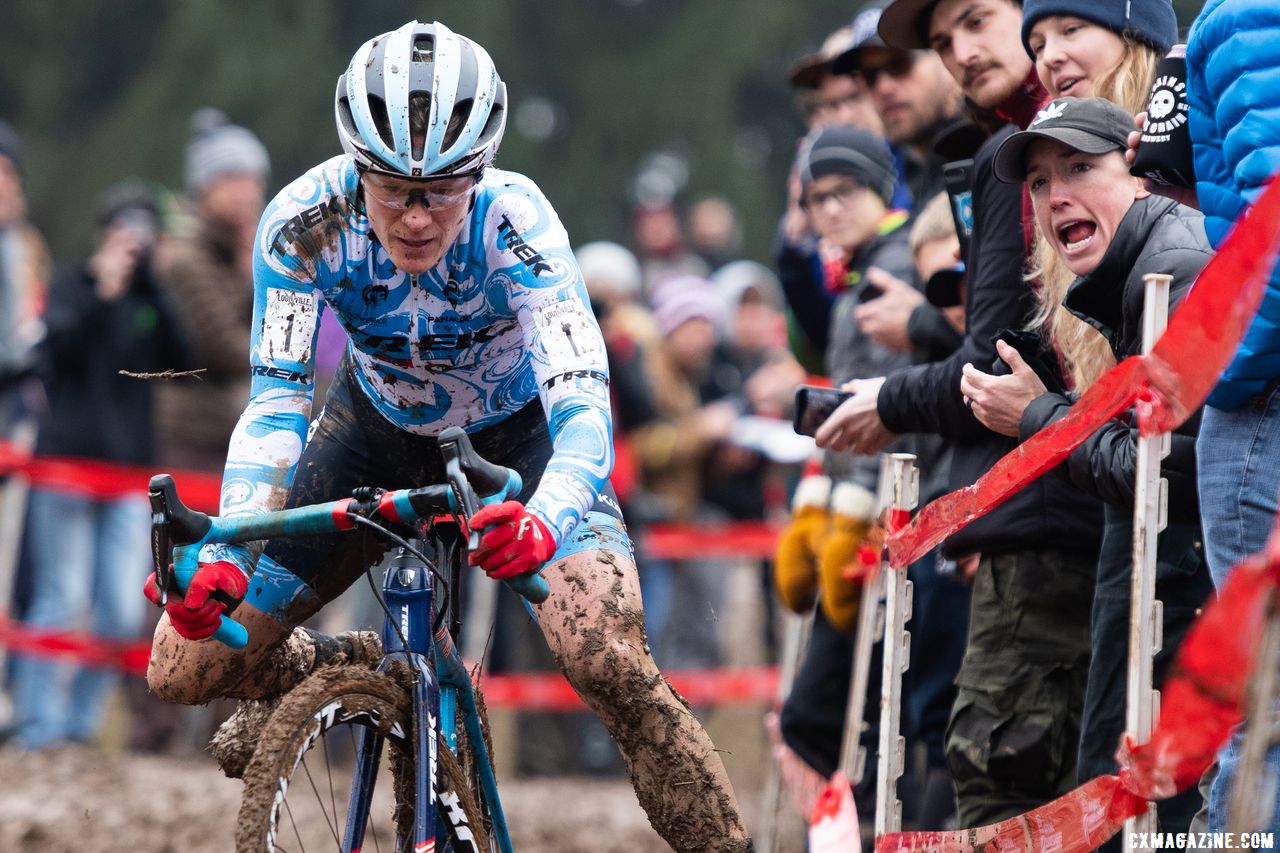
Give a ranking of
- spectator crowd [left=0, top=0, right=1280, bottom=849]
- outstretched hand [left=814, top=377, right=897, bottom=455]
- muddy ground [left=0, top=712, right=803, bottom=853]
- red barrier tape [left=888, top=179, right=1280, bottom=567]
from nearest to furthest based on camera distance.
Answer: red barrier tape [left=888, top=179, right=1280, bottom=567], spectator crowd [left=0, top=0, right=1280, bottom=849], outstretched hand [left=814, top=377, right=897, bottom=455], muddy ground [left=0, top=712, right=803, bottom=853]

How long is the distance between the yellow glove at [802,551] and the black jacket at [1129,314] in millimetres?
2518

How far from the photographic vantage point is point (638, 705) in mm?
4902

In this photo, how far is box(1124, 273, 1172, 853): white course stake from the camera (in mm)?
4410

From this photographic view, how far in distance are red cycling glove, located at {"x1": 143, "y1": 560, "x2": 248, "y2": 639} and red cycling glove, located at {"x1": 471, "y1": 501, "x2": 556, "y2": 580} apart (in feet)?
2.24

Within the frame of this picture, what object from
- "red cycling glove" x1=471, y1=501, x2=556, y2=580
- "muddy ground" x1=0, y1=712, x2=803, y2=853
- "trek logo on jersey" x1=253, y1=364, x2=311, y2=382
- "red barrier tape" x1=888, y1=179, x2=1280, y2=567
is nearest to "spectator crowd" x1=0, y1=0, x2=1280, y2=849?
"red barrier tape" x1=888, y1=179, x2=1280, y2=567

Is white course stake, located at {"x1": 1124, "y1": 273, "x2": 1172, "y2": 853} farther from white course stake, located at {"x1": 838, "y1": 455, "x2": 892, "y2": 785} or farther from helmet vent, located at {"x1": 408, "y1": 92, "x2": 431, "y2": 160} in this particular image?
helmet vent, located at {"x1": 408, "y1": 92, "x2": 431, "y2": 160}

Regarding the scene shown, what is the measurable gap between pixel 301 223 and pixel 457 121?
0.59 m

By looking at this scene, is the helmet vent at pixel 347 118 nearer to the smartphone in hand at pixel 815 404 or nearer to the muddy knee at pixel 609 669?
the muddy knee at pixel 609 669

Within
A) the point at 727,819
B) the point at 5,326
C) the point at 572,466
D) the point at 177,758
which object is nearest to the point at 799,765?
the point at 727,819

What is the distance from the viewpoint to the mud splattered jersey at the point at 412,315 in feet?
16.2

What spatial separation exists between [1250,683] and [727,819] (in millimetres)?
1748

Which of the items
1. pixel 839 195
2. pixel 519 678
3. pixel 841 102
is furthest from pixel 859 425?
pixel 519 678

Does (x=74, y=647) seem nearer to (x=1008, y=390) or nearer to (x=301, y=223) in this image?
(x=301, y=223)

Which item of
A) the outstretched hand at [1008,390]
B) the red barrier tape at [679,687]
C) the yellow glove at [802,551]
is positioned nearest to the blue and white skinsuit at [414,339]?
the outstretched hand at [1008,390]
